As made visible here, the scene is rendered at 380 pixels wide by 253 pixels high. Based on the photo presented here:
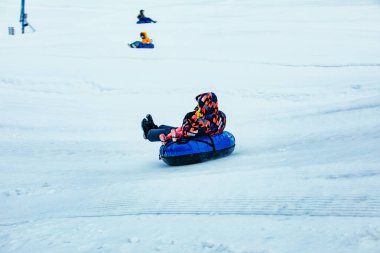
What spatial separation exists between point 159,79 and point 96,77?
4.29ft

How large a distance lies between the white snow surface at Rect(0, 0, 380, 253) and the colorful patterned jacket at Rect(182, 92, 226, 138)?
0.38 m

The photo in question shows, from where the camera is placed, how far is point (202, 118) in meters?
5.55

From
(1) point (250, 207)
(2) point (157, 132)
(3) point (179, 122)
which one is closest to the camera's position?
(1) point (250, 207)

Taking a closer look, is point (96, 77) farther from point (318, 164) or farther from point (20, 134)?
point (318, 164)

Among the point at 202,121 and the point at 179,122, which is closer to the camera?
the point at 202,121

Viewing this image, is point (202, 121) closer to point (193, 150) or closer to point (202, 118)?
point (202, 118)

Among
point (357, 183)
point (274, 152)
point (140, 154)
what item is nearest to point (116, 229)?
point (357, 183)

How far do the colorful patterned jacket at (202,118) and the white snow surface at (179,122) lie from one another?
0.38 metres

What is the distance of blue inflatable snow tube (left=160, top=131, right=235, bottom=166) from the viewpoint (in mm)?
5543

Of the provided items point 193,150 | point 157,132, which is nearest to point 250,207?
point 193,150

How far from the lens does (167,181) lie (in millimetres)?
4426

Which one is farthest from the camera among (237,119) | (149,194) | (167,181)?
(237,119)

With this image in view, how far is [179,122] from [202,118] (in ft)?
10.5

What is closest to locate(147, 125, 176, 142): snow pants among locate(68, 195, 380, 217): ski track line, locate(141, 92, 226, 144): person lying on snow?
locate(141, 92, 226, 144): person lying on snow
